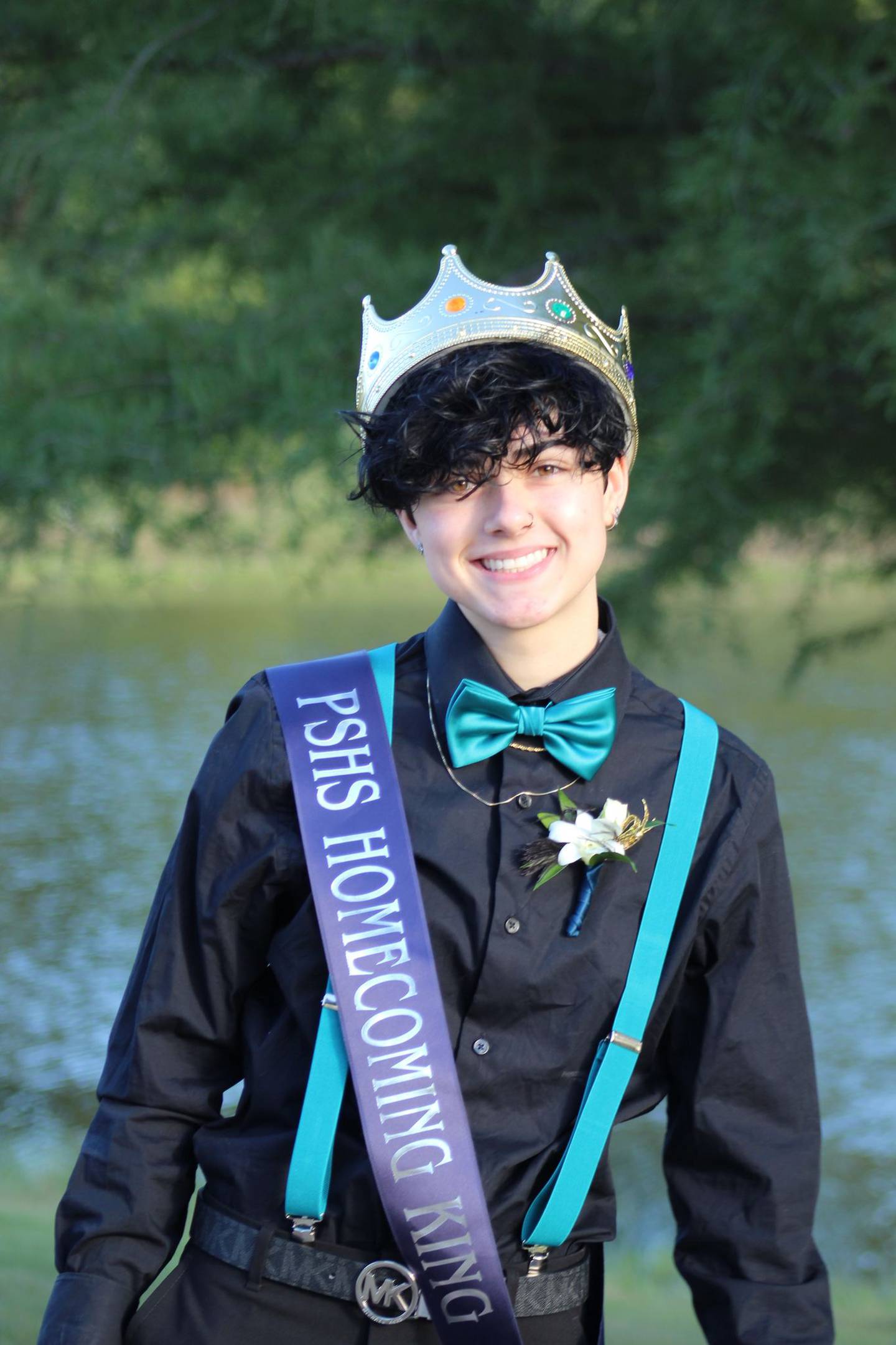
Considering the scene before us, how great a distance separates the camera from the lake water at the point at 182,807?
534 centimetres

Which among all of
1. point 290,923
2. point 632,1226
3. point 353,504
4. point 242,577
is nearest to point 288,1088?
point 290,923

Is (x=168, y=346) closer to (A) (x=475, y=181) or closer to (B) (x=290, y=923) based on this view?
(A) (x=475, y=181)

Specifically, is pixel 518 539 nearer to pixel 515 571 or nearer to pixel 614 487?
pixel 515 571

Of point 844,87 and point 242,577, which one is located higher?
point 242,577

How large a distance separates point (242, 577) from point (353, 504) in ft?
44.5

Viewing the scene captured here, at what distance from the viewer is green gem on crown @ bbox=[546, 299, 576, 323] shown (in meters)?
1.70

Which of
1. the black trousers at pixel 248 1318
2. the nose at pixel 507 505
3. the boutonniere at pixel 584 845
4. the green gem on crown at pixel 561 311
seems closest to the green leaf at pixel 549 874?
the boutonniere at pixel 584 845

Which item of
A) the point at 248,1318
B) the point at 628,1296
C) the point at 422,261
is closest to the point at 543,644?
the point at 248,1318

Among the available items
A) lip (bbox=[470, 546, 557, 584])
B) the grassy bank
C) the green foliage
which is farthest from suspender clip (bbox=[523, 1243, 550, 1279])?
the green foliage

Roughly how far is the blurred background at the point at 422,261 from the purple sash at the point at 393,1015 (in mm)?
1671

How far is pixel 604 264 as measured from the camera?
3.80m

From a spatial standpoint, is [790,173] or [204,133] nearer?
[790,173]

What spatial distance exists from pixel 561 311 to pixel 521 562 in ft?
0.91

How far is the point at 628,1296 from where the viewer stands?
384 centimetres
